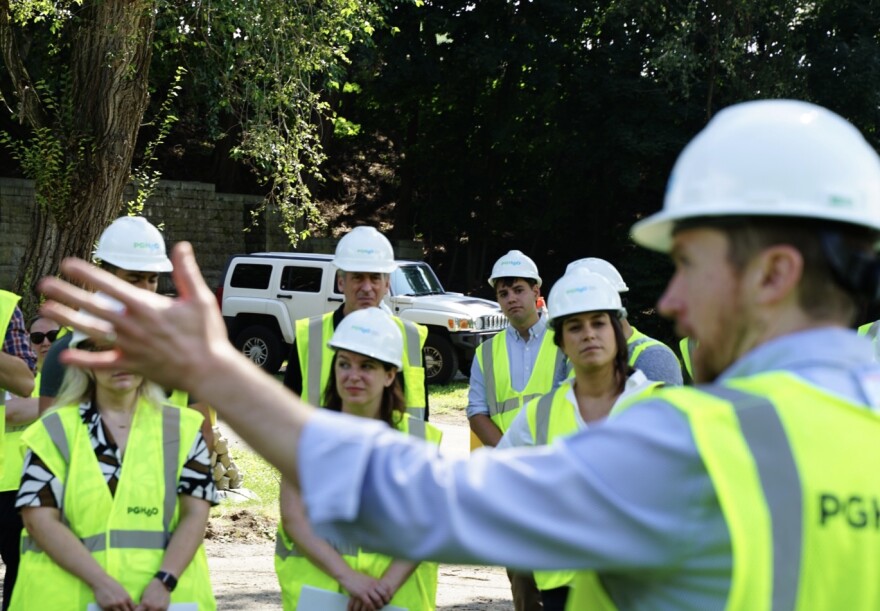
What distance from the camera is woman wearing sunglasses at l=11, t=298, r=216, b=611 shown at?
436cm

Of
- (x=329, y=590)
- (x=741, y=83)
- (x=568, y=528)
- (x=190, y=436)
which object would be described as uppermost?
(x=741, y=83)

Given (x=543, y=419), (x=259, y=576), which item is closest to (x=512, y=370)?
(x=543, y=419)

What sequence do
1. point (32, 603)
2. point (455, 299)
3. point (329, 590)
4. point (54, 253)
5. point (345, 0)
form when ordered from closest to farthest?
point (32, 603)
point (329, 590)
point (54, 253)
point (345, 0)
point (455, 299)

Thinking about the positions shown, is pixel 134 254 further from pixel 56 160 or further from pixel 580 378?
pixel 56 160

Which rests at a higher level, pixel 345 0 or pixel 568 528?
pixel 345 0

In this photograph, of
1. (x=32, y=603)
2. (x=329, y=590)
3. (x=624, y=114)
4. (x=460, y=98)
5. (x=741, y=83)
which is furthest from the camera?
(x=460, y=98)

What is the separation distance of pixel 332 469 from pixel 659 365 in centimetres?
459

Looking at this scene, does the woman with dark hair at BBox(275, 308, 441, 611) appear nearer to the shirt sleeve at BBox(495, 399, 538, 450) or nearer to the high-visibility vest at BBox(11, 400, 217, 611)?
the shirt sleeve at BBox(495, 399, 538, 450)

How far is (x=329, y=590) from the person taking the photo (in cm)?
495

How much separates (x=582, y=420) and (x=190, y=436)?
1.59 meters

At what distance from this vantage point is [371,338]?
16.7 feet

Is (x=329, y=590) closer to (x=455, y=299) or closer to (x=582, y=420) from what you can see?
(x=582, y=420)

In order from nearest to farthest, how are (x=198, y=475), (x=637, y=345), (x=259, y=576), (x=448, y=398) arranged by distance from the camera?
(x=198, y=475) → (x=637, y=345) → (x=259, y=576) → (x=448, y=398)

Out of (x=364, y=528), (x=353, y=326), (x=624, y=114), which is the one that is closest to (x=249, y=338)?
(x=624, y=114)
